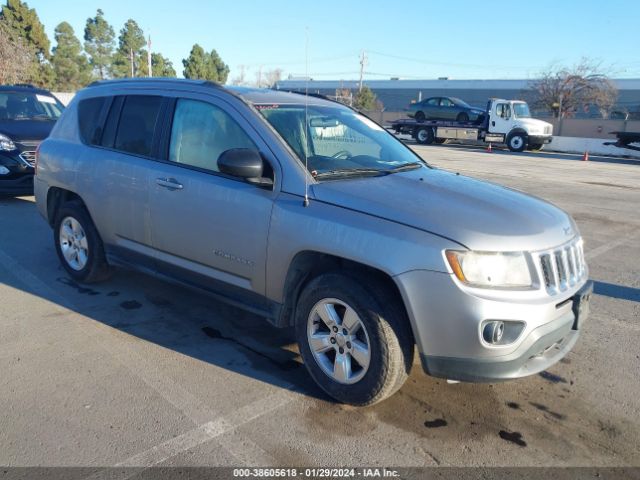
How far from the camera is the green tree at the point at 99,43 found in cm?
6800

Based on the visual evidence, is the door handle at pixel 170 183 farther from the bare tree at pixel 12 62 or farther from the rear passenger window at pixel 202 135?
the bare tree at pixel 12 62

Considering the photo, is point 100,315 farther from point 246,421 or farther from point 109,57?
point 109,57

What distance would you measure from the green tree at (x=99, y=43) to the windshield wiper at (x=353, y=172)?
237ft

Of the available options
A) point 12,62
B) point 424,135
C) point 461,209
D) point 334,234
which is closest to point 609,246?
point 461,209

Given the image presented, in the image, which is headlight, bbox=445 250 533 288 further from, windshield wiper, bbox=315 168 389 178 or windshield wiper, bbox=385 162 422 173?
windshield wiper, bbox=385 162 422 173

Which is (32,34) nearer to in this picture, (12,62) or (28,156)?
(12,62)

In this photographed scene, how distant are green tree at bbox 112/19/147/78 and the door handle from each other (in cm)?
6753

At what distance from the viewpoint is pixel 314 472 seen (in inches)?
110

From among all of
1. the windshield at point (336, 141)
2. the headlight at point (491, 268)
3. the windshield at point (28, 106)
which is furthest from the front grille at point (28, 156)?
the headlight at point (491, 268)

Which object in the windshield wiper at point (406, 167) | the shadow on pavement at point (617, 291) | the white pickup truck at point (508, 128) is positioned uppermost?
the white pickup truck at point (508, 128)

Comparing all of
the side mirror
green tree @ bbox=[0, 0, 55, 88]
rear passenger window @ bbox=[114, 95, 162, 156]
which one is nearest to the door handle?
rear passenger window @ bbox=[114, 95, 162, 156]

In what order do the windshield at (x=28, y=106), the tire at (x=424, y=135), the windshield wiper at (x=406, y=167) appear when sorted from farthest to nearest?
the tire at (x=424, y=135) → the windshield at (x=28, y=106) → the windshield wiper at (x=406, y=167)

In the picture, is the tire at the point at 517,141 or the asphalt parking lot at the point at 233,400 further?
the tire at the point at 517,141

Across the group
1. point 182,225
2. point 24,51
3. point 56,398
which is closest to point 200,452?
point 56,398
